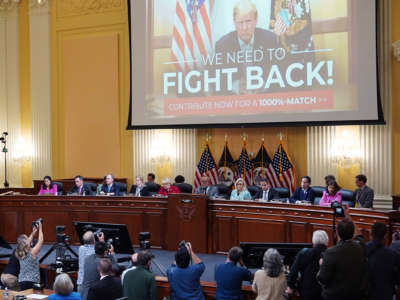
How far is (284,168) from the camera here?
11.7 metres

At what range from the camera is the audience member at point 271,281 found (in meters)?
4.72

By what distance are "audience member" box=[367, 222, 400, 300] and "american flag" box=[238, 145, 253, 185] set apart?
7.01m

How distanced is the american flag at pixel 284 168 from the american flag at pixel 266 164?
0.31ft

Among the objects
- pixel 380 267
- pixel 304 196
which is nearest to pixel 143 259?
pixel 380 267

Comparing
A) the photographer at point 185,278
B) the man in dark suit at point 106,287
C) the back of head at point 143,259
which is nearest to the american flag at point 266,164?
the photographer at point 185,278

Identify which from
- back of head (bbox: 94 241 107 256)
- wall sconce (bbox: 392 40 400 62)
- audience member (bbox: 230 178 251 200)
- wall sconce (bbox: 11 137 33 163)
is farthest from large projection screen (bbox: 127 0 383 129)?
back of head (bbox: 94 241 107 256)

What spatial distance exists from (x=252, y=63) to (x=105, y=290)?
7.59 metres

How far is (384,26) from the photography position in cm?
1085

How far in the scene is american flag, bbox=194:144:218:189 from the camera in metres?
12.4

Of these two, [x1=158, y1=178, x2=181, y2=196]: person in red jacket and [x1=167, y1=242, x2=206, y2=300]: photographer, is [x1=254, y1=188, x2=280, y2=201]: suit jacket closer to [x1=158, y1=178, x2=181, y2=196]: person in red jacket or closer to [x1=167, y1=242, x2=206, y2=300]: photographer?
[x1=158, y1=178, x2=181, y2=196]: person in red jacket

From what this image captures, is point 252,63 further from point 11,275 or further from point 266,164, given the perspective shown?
point 11,275

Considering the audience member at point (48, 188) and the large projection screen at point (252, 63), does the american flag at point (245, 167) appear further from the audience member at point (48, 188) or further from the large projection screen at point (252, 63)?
the audience member at point (48, 188)

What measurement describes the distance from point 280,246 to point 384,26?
22.6 feet

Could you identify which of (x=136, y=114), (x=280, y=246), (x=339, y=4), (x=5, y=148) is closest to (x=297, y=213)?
(x=280, y=246)
